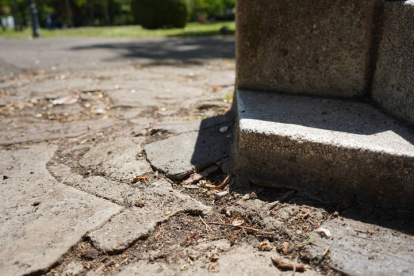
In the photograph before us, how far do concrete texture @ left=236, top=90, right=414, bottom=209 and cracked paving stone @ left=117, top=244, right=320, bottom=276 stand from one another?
45 centimetres

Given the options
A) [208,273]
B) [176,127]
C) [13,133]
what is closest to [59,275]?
[208,273]

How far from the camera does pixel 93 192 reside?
62.8 inches

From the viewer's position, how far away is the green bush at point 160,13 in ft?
40.9

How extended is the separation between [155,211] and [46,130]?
1464 mm

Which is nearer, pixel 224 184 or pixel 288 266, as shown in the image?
pixel 288 266

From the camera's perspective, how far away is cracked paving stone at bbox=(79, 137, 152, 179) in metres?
1.79

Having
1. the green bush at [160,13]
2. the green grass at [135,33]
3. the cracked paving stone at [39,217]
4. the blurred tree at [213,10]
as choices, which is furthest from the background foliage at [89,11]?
the cracked paving stone at [39,217]

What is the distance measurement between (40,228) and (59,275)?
280 millimetres

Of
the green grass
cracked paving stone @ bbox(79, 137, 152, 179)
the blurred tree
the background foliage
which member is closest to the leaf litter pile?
cracked paving stone @ bbox(79, 137, 152, 179)

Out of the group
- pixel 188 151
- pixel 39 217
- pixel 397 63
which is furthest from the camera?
pixel 188 151

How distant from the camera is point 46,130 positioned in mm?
A: 2473

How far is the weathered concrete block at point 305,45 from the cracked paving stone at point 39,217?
4.01 ft

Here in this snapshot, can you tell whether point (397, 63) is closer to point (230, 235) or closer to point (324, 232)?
point (324, 232)

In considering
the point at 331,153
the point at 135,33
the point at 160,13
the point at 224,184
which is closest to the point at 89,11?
the point at 160,13
